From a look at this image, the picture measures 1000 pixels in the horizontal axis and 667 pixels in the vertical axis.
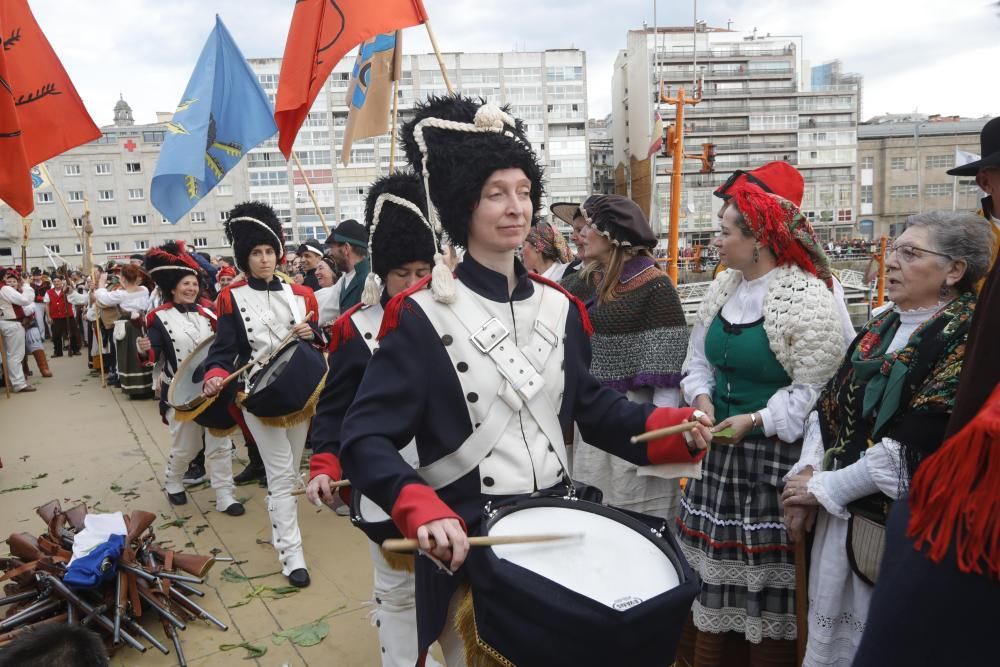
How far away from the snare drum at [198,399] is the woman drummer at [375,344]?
215cm

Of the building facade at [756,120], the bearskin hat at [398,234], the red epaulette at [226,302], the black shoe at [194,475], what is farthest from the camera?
the building facade at [756,120]

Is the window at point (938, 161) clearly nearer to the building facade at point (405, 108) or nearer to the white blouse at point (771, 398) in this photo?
the building facade at point (405, 108)

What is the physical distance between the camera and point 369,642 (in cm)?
372

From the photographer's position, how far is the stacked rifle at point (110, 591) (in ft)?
11.6

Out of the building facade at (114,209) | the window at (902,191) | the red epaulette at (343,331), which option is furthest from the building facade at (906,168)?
the red epaulette at (343,331)

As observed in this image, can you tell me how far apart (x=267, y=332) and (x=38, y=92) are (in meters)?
2.40

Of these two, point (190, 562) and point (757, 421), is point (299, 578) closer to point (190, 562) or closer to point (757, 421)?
point (190, 562)

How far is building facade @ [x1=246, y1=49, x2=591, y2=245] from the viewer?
221 feet

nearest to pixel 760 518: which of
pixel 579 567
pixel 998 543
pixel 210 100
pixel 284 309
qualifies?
pixel 579 567

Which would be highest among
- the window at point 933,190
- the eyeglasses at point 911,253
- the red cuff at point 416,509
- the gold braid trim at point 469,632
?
the window at point 933,190

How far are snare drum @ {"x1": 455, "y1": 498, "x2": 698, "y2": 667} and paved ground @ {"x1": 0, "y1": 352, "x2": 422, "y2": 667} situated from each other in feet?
6.80

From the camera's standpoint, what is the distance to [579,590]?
160 centimetres

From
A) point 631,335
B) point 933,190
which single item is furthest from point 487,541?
point 933,190

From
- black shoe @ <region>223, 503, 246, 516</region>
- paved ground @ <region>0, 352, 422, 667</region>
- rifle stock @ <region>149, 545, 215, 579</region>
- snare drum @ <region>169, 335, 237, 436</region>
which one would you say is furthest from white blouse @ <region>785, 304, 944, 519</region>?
black shoe @ <region>223, 503, 246, 516</region>
